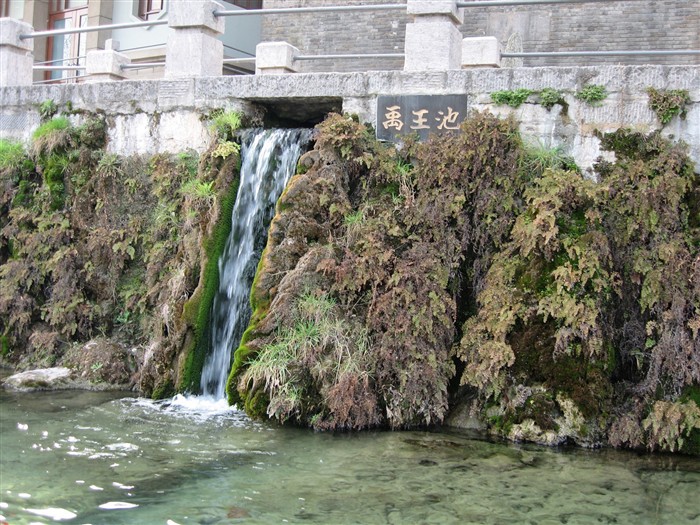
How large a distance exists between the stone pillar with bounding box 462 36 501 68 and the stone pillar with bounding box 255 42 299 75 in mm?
2273

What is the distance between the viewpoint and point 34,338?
10258mm

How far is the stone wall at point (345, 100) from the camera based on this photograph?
857 cm

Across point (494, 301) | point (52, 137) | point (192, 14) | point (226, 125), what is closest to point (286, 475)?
point (494, 301)

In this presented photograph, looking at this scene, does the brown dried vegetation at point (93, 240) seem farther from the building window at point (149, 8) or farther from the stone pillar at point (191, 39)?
the building window at point (149, 8)

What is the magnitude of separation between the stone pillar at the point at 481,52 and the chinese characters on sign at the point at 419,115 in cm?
175

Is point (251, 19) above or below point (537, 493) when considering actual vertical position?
above

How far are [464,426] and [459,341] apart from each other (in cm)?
82

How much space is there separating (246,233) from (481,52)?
389cm

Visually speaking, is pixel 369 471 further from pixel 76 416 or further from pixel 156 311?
pixel 156 311

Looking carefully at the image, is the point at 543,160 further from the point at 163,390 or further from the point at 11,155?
the point at 11,155

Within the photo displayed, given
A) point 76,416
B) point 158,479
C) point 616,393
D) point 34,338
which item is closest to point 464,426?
point 616,393

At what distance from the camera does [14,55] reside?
41.3 ft

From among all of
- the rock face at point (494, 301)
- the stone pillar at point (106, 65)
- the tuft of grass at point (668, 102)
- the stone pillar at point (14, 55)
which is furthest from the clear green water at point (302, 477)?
the stone pillar at point (106, 65)

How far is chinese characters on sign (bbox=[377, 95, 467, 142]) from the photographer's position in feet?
30.3
